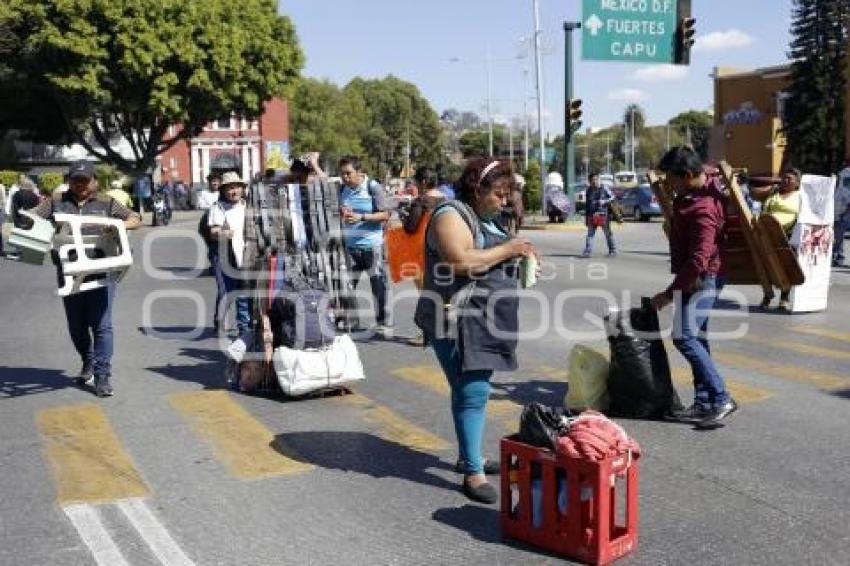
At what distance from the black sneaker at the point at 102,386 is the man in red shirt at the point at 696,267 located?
14.2 feet

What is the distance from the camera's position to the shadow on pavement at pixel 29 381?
7.75m

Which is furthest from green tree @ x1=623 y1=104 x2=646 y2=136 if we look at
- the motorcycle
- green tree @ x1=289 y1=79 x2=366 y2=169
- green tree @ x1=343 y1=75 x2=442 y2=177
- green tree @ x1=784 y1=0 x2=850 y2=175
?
the motorcycle

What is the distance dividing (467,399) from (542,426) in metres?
0.66

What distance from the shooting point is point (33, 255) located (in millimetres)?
7215

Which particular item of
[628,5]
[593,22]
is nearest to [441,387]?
[593,22]

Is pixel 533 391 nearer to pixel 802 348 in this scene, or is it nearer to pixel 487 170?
pixel 487 170

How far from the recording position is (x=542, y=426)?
4258 millimetres

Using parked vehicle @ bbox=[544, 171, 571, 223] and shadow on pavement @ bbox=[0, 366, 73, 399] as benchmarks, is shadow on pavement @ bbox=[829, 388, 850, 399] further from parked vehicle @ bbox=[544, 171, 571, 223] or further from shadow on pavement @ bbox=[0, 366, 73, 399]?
parked vehicle @ bbox=[544, 171, 571, 223]

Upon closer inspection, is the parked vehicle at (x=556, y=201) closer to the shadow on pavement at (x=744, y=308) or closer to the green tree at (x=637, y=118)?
the shadow on pavement at (x=744, y=308)

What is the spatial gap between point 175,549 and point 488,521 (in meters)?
1.52

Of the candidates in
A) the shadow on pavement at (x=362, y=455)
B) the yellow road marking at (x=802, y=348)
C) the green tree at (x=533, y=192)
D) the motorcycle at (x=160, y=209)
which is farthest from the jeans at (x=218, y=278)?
the motorcycle at (x=160, y=209)

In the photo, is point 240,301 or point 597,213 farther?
point 597,213

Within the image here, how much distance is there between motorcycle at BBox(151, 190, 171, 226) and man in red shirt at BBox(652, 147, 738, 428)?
3101 centimetres

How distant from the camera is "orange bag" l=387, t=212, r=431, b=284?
9.23 metres
